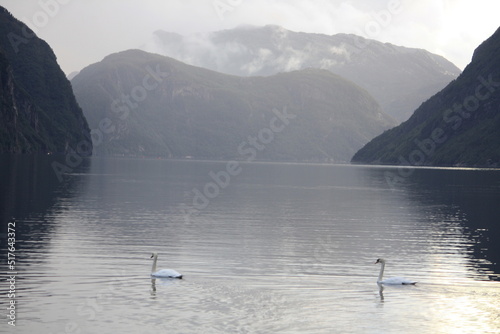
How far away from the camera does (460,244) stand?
64.9 m

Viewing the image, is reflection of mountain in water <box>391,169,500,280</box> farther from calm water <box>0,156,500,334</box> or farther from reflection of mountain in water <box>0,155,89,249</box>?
reflection of mountain in water <box>0,155,89,249</box>

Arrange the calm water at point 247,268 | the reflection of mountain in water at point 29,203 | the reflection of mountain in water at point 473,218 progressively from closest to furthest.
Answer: the calm water at point 247,268
the reflection of mountain in water at point 473,218
the reflection of mountain in water at point 29,203

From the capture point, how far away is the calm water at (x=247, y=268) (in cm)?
3369

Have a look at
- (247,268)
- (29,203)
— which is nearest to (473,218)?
(247,268)

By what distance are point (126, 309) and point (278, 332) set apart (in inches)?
314

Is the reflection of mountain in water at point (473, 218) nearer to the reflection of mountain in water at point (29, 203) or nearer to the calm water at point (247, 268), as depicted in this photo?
the calm water at point (247, 268)

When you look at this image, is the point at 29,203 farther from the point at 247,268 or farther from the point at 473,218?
the point at 473,218

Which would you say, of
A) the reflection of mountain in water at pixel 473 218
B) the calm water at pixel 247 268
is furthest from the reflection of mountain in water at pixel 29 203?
the reflection of mountain in water at pixel 473 218

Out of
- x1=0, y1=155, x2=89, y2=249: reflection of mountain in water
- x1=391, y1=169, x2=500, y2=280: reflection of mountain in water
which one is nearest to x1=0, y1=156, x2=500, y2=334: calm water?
x1=391, y1=169, x2=500, y2=280: reflection of mountain in water

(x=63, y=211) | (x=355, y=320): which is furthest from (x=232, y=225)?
(x=355, y=320)

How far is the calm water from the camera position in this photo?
3369 cm

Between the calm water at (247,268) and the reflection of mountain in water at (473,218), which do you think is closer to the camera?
the calm water at (247,268)

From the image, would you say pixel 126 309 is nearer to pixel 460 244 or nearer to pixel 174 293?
pixel 174 293

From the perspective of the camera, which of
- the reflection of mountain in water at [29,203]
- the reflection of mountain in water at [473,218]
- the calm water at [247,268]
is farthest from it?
the reflection of mountain in water at [29,203]
